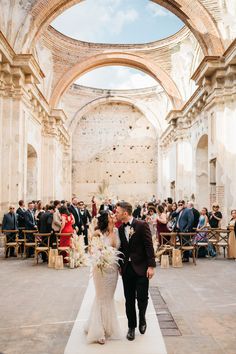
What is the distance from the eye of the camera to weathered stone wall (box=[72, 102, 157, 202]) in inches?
1196

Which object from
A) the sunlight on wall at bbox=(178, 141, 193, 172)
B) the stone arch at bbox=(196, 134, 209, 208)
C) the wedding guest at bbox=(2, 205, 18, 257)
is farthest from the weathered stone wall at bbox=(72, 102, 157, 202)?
the wedding guest at bbox=(2, 205, 18, 257)

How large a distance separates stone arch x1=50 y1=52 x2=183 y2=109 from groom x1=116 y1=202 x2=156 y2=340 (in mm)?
17393

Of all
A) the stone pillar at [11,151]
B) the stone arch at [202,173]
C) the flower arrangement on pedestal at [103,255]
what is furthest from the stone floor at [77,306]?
the stone arch at [202,173]

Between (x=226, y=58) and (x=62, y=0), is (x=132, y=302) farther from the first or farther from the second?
(x=62, y=0)

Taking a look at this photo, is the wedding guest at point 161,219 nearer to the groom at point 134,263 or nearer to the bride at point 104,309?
the groom at point 134,263

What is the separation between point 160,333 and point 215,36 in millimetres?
12073

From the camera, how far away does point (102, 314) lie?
4.23 metres

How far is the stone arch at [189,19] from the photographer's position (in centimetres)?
1406

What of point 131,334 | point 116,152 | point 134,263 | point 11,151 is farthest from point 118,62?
point 131,334

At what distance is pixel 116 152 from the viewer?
1211 inches

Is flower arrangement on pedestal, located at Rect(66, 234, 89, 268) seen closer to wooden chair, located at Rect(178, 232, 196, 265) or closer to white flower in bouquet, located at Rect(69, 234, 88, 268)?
white flower in bouquet, located at Rect(69, 234, 88, 268)

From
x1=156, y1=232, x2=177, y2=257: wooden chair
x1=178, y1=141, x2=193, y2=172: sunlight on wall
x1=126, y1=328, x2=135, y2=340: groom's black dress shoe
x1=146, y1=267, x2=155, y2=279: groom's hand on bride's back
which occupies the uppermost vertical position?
x1=178, y1=141, x2=193, y2=172: sunlight on wall

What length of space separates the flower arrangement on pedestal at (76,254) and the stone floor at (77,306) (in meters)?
0.33

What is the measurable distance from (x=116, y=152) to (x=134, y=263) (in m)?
26.5
